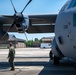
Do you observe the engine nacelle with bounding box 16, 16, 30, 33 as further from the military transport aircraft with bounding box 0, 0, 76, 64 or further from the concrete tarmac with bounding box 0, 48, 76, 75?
the concrete tarmac with bounding box 0, 48, 76, 75

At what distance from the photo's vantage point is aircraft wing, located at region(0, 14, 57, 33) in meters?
16.0

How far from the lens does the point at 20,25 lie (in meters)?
14.8

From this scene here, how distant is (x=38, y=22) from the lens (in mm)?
17781

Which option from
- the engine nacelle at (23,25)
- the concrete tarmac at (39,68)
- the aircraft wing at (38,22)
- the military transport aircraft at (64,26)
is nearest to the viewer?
the military transport aircraft at (64,26)

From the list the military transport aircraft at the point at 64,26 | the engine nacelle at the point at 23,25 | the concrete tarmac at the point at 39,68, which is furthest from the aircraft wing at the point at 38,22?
the concrete tarmac at the point at 39,68

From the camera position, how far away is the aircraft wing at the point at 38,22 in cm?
1599

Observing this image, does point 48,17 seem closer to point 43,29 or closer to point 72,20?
point 43,29

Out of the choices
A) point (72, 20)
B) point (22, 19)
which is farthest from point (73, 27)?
point (22, 19)

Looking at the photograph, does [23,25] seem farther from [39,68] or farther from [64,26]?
[64,26]

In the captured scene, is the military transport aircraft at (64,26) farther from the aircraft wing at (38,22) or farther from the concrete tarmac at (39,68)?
the concrete tarmac at (39,68)

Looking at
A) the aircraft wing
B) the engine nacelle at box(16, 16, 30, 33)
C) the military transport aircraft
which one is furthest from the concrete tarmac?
the aircraft wing

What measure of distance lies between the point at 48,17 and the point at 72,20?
8.28 metres

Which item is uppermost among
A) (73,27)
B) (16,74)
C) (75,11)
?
(75,11)

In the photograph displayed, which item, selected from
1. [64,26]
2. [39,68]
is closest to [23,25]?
[39,68]
